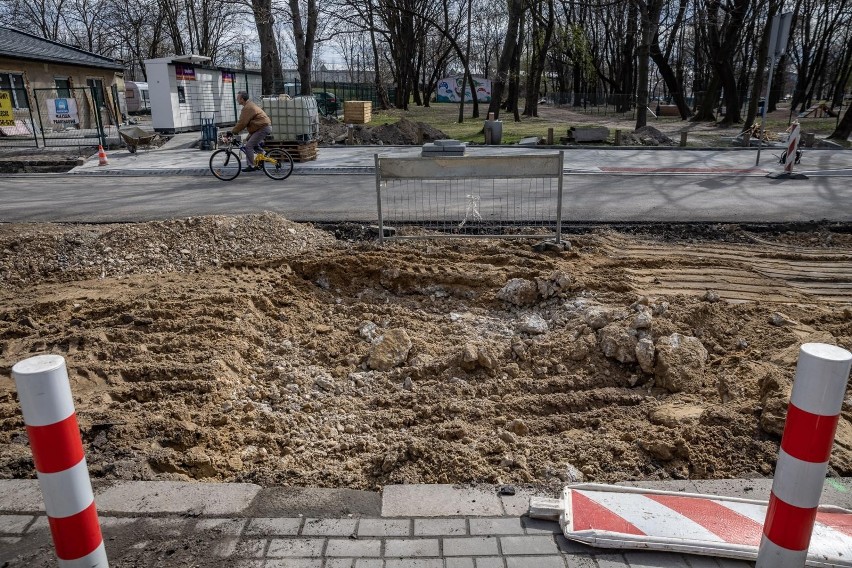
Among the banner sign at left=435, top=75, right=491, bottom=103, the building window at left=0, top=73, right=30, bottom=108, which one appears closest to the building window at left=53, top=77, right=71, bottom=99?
the building window at left=0, top=73, right=30, bottom=108

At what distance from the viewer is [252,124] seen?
13.8 m

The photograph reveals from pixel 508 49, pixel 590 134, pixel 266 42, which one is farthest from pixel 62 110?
pixel 590 134

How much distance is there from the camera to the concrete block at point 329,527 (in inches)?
121

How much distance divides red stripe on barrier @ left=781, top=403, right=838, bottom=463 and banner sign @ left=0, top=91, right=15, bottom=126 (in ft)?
77.4

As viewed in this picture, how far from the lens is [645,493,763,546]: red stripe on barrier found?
2.98 metres

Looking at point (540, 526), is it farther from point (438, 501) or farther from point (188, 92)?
point (188, 92)

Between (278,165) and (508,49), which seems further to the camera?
(508,49)

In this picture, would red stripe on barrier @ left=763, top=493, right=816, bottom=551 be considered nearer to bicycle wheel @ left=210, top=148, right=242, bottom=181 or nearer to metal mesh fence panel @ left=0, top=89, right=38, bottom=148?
bicycle wheel @ left=210, top=148, right=242, bottom=181

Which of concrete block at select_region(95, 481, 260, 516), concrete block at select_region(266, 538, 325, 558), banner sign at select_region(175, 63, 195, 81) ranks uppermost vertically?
banner sign at select_region(175, 63, 195, 81)

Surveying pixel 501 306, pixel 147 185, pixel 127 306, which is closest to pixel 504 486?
pixel 501 306

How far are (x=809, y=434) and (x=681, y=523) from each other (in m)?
0.94

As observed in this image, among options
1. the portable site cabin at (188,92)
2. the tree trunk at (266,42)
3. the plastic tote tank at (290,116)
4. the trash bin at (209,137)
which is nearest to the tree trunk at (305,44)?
the tree trunk at (266,42)

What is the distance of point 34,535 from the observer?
3045mm

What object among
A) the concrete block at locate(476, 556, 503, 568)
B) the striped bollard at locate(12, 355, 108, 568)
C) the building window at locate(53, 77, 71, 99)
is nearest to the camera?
the striped bollard at locate(12, 355, 108, 568)
